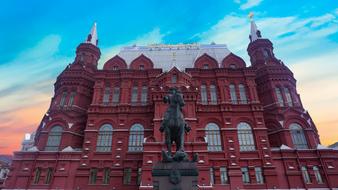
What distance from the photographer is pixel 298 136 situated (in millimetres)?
26641

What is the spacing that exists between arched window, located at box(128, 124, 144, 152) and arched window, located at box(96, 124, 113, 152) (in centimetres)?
246

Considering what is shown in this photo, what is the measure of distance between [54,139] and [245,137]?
23054 millimetres

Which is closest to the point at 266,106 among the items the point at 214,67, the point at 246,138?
the point at 246,138

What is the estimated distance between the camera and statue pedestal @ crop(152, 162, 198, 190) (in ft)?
31.3

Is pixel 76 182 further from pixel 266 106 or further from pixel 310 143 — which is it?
A: pixel 310 143

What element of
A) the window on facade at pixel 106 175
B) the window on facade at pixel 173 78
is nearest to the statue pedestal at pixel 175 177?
the window on facade at pixel 106 175

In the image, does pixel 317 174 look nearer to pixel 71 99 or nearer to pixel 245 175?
pixel 245 175

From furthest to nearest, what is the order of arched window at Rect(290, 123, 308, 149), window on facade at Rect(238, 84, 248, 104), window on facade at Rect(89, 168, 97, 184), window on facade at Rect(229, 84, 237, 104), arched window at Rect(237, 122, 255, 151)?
1. window on facade at Rect(229, 84, 237, 104)
2. window on facade at Rect(238, 84, 248, 104)
3. arched window at Rect(290, 123, 308, 149)
4. arched window at Rect(237, 122, 255, 151)
5. window on facade at Rect(89, 168, 97, 184)

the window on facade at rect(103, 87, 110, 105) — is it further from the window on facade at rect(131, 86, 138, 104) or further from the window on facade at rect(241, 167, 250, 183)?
the window on facade at rect(241, 167, 250, 183)

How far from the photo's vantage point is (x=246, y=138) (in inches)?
1022

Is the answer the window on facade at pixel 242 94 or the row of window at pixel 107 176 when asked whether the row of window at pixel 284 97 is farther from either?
the row of window at pixel 107 176

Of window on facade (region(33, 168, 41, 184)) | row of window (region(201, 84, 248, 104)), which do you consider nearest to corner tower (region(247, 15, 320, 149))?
row of window (region(201, 84, 248, 104))

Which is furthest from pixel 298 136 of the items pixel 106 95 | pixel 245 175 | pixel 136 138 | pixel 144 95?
pixel 106 95

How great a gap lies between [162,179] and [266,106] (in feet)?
79.0
